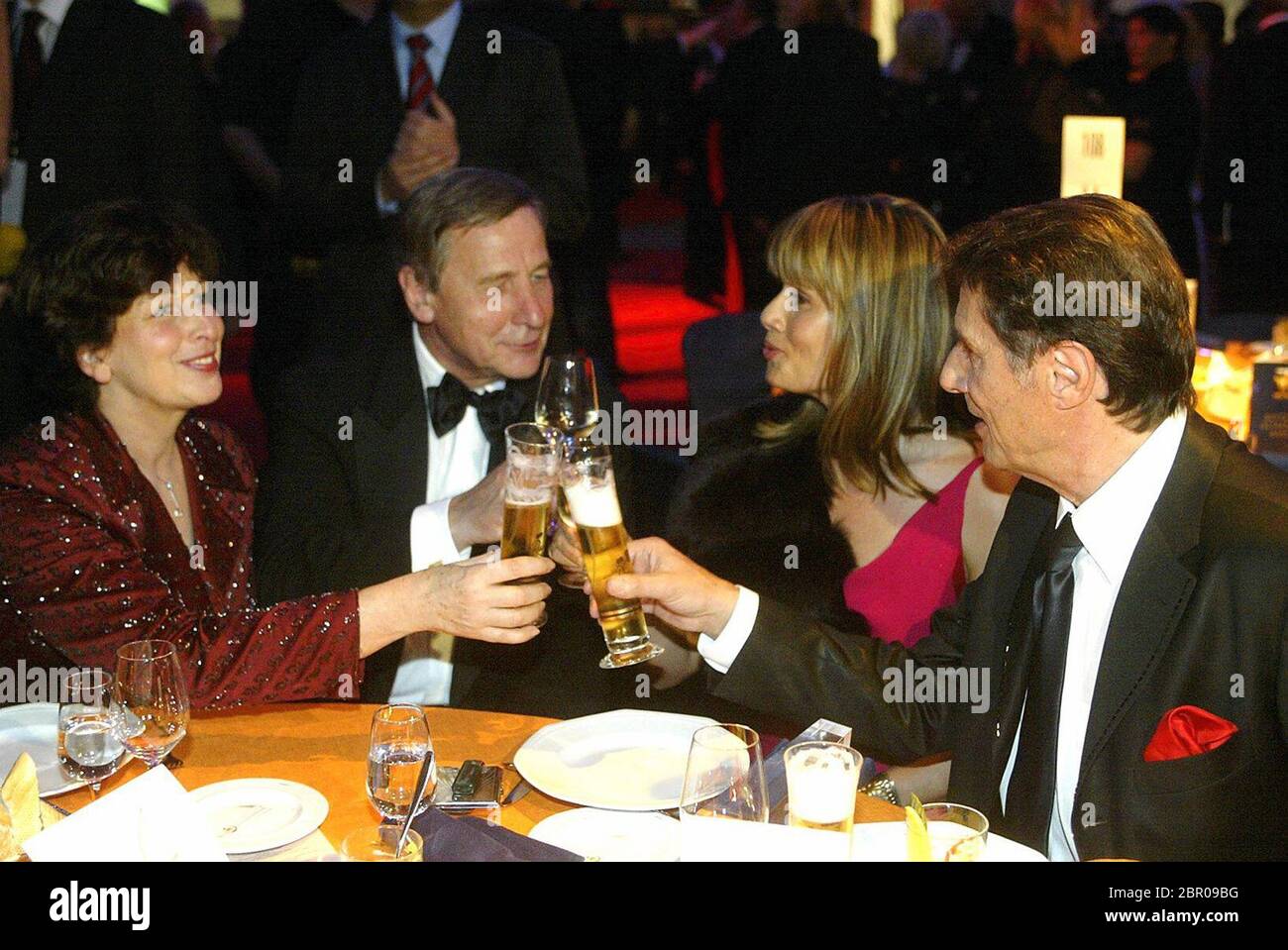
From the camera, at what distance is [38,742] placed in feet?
6.95

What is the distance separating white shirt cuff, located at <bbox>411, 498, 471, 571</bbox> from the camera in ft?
9.33

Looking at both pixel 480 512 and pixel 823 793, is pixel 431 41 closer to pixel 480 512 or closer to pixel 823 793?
pixel 480 512

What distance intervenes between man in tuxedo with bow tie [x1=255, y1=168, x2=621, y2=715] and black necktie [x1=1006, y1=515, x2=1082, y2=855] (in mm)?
1161

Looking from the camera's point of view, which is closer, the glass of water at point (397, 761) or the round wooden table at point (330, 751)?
the glass of water at point (397, 761)

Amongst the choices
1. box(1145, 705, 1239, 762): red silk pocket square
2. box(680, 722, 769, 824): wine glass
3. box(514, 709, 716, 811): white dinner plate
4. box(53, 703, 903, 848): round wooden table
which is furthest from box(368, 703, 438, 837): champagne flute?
box(1145, 705, 1239, 762): red silk pocket square

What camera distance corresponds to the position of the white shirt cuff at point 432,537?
2844 mm

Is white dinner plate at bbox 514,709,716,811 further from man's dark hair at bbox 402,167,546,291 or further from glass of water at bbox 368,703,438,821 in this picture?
man's dark hair at bbox 402,167,546,291

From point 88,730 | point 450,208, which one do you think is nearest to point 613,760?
point 88,730

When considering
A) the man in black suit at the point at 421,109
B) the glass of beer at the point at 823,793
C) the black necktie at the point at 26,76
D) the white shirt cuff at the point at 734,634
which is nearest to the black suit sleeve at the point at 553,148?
the man in black suit at the point at 421,109

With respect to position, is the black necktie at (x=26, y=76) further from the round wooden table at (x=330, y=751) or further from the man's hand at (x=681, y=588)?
the man's hand at (x=681, y=588)

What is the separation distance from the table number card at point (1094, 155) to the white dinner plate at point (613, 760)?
2.12 metres

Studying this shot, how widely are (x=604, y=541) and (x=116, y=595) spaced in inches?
34.0
